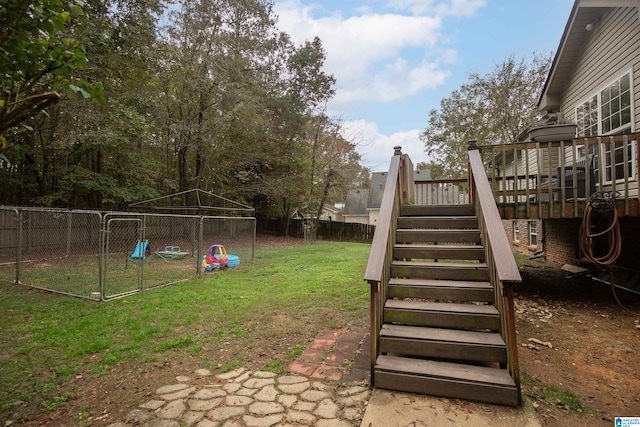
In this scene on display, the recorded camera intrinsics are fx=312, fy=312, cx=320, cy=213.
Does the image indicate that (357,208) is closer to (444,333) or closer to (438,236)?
(438,236)

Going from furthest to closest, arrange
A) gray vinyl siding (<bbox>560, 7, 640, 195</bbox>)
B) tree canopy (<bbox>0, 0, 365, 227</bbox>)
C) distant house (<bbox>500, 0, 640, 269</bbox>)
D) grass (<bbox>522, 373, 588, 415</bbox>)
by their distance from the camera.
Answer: gray vinyl siding (<bbox>560, 7, 640, 195</bbox>) < distant house (<bbox>500, 0, 640, 269</bbox>) < grass (<bbox>522, 373, 588, 415</bbox>) < tree canopy (<bbox>0, 0, 365, 227</bbox>)

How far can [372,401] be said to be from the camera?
2438 millimetres

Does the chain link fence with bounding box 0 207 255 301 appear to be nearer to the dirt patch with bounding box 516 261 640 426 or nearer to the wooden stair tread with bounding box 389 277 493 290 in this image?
→ the wooden stair tread with bounding box 389 277 493 290

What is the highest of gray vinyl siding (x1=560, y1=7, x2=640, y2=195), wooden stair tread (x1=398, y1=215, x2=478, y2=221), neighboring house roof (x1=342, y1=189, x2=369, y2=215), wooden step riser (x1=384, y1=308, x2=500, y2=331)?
gray vinyl siding (x1=560, y1=7, x2=640, y2=195)

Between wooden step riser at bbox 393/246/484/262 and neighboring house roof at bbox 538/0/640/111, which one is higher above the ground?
neighboring house roof at bbox 538/0/640/111

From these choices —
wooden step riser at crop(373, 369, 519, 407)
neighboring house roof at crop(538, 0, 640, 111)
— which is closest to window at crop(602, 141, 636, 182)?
neighboring house roof at crop(538, 0, 640, 111)

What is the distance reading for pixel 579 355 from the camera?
338 centimetres

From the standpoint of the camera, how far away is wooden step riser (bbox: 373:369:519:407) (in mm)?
2346

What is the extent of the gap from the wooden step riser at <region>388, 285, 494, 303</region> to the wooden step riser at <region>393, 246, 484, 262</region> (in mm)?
622

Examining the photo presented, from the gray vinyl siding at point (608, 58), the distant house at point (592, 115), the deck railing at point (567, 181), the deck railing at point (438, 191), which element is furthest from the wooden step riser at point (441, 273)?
the gray vinyl siding at point (608, 58)

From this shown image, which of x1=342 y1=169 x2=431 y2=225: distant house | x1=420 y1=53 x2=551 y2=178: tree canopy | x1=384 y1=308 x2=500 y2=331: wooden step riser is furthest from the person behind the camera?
x1=342 y1=169 x2=431 y2=225: distant house

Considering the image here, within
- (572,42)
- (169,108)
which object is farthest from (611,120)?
(169,108)

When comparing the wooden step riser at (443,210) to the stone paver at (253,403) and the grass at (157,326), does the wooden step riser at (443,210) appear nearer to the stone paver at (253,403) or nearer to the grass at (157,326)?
the grass at (157,326)

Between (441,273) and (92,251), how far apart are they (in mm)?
9955
